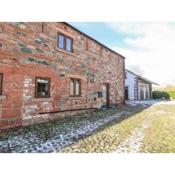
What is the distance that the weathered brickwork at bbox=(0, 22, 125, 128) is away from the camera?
776 centimetres

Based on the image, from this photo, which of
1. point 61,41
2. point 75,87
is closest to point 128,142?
point 75,87

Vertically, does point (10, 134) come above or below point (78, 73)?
below

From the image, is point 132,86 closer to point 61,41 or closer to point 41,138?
point 61,41

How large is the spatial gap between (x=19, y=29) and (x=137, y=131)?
6488 mm

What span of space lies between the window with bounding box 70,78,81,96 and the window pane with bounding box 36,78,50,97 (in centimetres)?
219

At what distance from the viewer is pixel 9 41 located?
25.7 ft

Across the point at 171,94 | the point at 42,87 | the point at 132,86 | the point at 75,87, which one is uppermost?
the point at 132,86

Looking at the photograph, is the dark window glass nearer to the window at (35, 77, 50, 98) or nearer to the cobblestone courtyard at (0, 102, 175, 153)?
the window at (35, 77, 50, 98)

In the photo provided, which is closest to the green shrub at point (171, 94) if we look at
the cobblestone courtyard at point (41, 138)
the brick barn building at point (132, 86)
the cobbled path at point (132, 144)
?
the brick barn building at point (132, 86)

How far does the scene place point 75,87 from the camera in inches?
481

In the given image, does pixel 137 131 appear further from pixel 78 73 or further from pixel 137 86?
pixel 137 86

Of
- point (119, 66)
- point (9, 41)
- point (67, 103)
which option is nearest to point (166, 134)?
point (67, 103)

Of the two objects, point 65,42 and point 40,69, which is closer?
point 40,69
